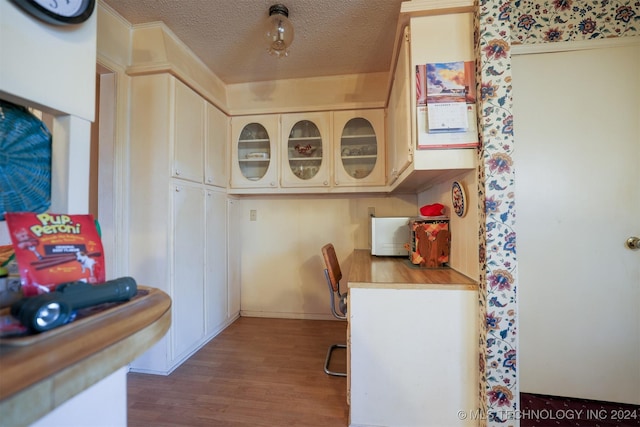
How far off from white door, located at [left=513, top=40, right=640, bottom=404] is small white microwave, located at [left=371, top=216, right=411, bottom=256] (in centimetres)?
75

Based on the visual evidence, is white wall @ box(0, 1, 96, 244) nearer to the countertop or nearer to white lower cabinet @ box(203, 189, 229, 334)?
the countertop

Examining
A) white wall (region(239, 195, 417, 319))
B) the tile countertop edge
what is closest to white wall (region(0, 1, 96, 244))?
the tile countertop edge

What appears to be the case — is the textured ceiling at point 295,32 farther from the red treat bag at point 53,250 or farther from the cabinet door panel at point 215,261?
the red treat bag at point 53,250

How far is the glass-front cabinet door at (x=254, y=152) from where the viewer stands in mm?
2547

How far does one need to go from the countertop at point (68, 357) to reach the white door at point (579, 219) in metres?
1.86

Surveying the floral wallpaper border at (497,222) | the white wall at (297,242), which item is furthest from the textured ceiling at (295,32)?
the white wall at (297,242)

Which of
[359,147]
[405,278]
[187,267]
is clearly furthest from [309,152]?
[405,278]

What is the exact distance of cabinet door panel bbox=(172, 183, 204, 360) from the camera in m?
1.86

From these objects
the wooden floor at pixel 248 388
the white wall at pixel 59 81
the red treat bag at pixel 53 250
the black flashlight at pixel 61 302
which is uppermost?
the white wall at pixel 59 81

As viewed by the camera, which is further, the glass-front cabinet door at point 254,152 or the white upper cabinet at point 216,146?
the glass-front cabinet door at point 254,152

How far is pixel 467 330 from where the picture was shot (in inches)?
49.9

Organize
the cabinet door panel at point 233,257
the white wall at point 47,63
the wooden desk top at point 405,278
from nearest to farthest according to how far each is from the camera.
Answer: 1. the white wall at point 47,63
2. the wooden desk top at point 405,278
3. the cabinet door panel at point 233,257

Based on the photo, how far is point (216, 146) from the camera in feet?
7.81

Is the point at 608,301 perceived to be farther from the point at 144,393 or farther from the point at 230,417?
the point at 144,393
